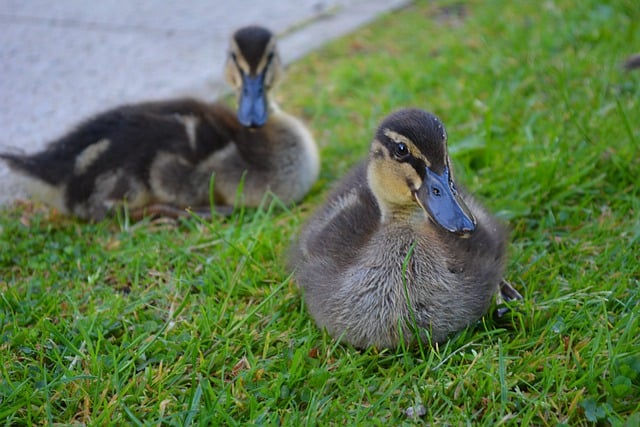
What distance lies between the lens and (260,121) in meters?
2.98

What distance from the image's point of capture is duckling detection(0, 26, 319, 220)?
2777mm

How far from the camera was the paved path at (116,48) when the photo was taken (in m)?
3.56

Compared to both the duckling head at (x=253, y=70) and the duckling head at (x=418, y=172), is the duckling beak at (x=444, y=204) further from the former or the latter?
the duckling head at (x=253, y=70)

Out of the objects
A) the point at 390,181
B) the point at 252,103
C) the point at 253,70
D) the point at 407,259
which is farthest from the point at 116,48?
the point at 407,259

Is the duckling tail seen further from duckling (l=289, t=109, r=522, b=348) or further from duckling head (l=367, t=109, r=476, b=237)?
duckling head (l=367, t=109, r=476, b=237)

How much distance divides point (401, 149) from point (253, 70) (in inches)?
53.3

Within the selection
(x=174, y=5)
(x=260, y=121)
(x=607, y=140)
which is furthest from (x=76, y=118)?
Result: (x=607, y=140)

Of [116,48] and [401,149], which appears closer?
[401,149]

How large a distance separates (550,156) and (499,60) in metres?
1.29

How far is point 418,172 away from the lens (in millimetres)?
1918

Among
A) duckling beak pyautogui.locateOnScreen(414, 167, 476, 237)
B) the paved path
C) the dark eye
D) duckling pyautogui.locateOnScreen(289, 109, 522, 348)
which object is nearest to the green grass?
duckling pyautogui.locateOnScreen(289, 109, 522, 348)

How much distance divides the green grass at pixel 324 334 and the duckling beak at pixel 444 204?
34 cm

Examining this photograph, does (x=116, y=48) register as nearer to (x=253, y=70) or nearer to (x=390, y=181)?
(x=253, y=70)

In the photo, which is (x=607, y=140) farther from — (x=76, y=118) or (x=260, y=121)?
(x=76, y=118)
